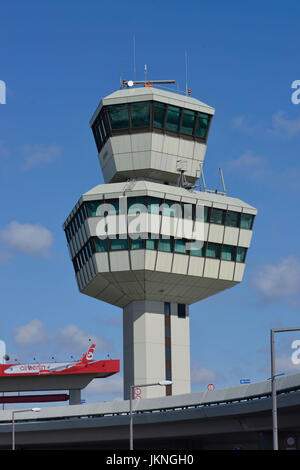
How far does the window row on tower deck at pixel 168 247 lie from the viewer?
267 ft

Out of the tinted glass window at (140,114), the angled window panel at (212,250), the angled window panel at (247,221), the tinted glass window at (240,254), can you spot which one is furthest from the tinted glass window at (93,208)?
the tinted glass window at (240,254)

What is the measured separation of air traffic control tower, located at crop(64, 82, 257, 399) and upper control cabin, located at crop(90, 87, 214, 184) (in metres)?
0.12

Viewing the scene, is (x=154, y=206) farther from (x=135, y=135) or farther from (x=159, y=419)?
(x=159, y=419)

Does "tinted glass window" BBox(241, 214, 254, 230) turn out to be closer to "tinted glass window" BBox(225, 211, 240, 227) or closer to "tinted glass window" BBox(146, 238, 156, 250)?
"tinted glass window" BBox(225, 211, 240, 227)

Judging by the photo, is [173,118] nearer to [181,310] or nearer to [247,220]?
[247,220]

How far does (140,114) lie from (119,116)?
2.59m

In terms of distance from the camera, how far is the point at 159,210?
8144 cm

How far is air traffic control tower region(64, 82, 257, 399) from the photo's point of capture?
81625mm

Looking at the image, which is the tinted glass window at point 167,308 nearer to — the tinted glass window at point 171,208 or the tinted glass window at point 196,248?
the tinted glass window at point 196,248

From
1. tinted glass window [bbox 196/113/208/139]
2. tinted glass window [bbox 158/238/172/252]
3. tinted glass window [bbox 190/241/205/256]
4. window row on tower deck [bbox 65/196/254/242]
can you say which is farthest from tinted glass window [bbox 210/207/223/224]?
tinted glass window [bbox 196/113/208/139]

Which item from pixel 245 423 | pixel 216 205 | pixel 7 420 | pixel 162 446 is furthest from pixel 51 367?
pixel 245 423

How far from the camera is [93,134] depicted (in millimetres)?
94062

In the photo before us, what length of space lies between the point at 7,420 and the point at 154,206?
2885 cm

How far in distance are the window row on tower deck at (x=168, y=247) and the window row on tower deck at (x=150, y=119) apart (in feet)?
Result: 44.4
